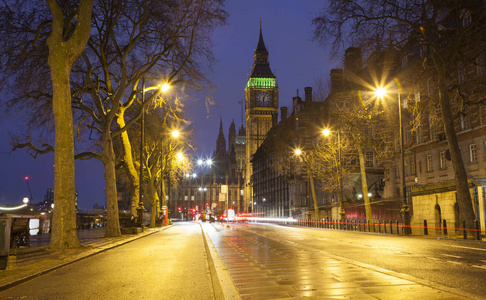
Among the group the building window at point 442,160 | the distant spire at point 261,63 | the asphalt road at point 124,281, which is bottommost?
the asphalt road at point 124,281

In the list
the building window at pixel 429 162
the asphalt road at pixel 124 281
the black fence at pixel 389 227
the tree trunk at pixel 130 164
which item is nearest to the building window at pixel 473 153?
the building window at pixel 429 162

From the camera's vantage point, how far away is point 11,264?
36.3 ft

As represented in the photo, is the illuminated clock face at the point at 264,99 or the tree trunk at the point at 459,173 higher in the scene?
the illuminated clock face at the point at 264,99

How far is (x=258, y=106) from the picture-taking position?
163625 millimetres

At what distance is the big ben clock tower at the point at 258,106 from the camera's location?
159 meters

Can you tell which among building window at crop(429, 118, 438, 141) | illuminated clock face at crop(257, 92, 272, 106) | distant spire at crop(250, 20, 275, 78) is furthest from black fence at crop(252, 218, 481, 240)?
distant spire at crop(250, 20, 275, 78)

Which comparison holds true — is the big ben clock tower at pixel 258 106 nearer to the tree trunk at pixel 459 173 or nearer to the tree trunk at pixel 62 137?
the tree trunk at pixel 459 173

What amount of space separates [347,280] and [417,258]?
4.95 m

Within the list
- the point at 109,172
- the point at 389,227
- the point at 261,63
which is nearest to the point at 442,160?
the point at 389,227

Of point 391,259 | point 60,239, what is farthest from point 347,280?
point 60,239

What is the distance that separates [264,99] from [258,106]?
13.1 feet

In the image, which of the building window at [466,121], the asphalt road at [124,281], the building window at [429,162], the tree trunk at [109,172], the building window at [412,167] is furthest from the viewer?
the building window at [412,167]

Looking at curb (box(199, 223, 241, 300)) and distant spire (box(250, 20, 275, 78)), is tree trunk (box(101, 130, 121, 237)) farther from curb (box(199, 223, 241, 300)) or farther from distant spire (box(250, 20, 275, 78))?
distant spire (box(250, 20, 275, 78))

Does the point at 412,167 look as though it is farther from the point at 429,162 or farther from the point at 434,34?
the point at 434,34
